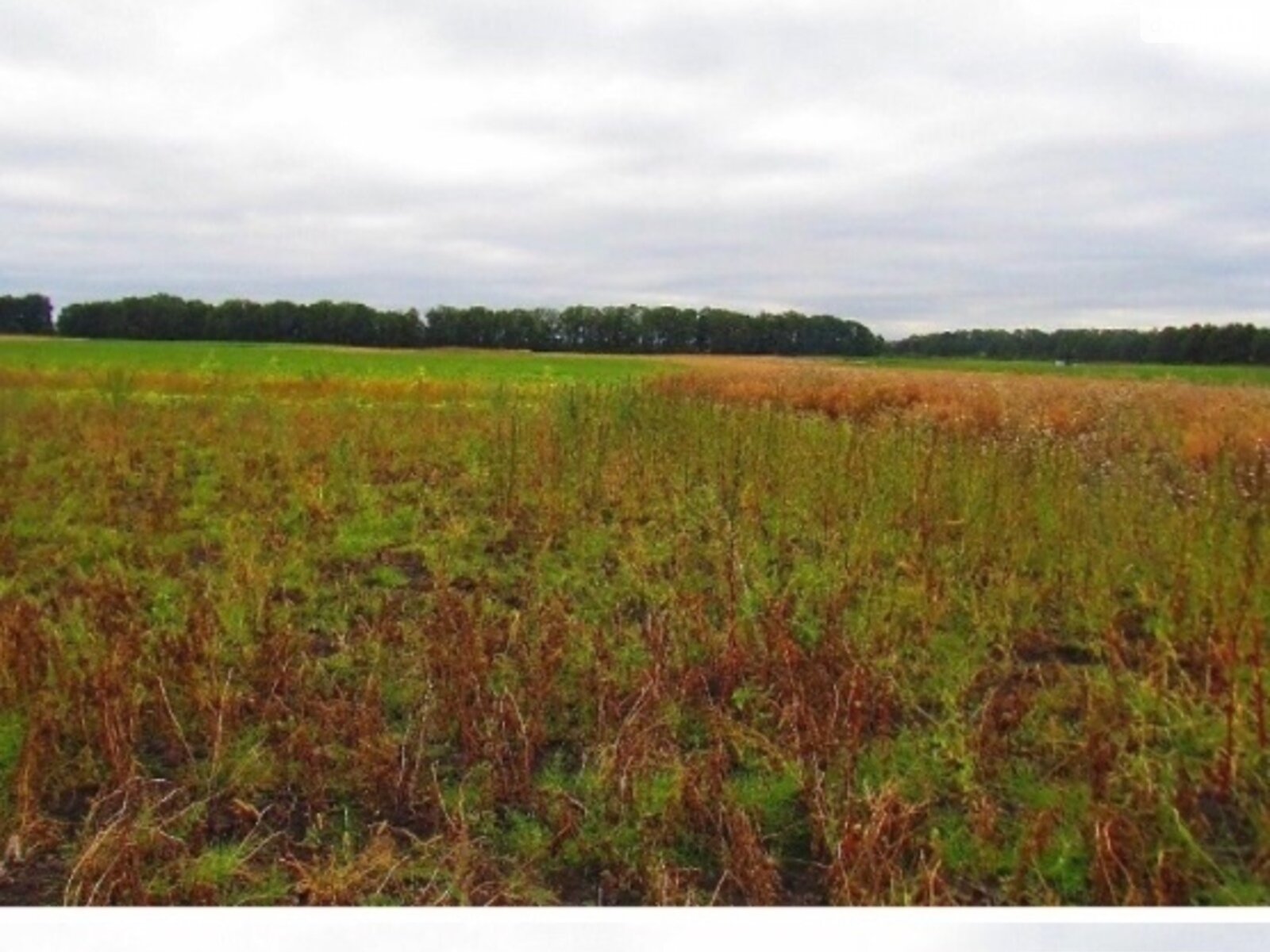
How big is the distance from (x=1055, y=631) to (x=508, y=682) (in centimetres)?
170

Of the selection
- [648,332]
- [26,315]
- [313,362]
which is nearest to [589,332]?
[648,332]

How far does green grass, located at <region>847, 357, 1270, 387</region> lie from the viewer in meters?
2.14

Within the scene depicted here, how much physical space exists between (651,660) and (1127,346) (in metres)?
1.56

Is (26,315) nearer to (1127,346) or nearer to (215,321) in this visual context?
(215,321)

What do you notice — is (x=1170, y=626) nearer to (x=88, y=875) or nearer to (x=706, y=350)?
(x=706, y=350)

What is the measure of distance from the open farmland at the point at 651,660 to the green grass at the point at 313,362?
28mm

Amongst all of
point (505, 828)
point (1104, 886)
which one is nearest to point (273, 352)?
point (505, 828)

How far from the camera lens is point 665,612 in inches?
102

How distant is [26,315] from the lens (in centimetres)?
211

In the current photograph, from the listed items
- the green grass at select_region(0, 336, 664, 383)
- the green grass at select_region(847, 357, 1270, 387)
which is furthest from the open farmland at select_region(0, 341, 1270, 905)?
the green grass at select_region(847, 357, 1270, 387)

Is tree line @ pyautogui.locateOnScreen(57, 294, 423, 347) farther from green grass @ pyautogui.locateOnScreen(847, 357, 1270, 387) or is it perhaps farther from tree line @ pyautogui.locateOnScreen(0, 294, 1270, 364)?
green grass @ pyautogui.locateOnScreen(847, 357, 1270, 387)

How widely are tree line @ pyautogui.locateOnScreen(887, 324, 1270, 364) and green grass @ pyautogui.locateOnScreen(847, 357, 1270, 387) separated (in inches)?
1.1

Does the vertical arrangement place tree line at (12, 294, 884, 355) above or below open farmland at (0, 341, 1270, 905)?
above

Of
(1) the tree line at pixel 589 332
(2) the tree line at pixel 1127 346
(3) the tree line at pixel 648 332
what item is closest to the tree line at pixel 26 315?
(1) the tree line at pixel 589 332
